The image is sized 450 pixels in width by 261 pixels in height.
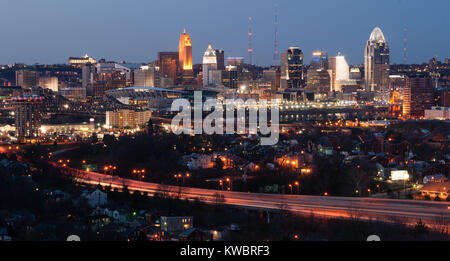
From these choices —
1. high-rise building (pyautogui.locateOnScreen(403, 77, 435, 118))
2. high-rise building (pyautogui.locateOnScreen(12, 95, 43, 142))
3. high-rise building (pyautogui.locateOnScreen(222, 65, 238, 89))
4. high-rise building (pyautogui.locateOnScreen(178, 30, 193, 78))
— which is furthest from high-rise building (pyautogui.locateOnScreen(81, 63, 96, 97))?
high-rise building (pyautogui.locateOnScreen(12, 95, 43, 142))

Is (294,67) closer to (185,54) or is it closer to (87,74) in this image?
(185,54)

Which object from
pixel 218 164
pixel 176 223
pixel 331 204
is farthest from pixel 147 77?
pixel 176 223

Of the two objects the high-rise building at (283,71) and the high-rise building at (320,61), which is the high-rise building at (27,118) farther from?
the high-rise building at (320,61)

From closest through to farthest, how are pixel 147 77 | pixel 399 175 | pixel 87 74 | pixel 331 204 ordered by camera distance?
pixel 331 204 → pixel 399 175 → pixel 147 77 → pixel 87 74

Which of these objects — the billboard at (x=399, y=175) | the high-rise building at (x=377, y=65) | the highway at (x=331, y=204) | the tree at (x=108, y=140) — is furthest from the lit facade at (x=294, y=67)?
the highway at (x=331, y=204)

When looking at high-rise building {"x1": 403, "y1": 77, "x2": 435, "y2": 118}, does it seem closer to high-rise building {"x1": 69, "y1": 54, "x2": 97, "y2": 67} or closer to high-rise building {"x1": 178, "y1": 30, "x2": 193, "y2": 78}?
high-rise building {"x1": 178, "y1": 30, "x2": 193, "y2": 78}

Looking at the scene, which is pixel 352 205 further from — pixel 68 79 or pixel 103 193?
pixel 68 79

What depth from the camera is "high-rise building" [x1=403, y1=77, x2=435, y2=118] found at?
79.0ft

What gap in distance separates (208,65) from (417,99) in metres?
16.4

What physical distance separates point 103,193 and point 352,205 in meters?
2.35

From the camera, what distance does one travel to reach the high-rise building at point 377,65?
4172 centimetres

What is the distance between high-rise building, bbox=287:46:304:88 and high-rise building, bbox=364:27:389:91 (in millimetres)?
5418

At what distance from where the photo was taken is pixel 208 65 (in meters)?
38.7
